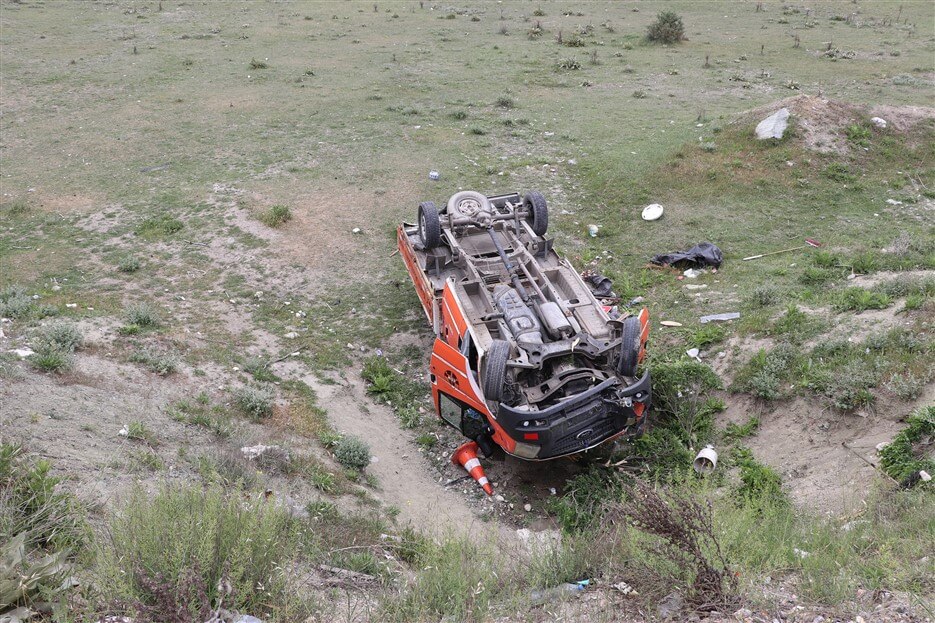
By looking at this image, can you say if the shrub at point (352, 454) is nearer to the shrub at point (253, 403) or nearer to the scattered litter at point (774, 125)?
the shrub at point (253, 403)

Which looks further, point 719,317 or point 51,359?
point 719,317

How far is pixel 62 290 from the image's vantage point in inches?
435

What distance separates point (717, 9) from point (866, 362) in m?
28.8

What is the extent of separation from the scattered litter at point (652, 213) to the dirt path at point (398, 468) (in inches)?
274

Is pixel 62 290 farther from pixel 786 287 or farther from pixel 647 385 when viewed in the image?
pixel 786 287

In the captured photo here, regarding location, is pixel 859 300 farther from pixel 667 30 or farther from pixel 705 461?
pixel 667 30

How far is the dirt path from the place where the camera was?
725cm

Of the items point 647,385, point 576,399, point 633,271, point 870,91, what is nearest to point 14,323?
point 576,399

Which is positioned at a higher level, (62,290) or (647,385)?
(647,385)

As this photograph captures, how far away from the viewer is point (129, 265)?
11.8 metres

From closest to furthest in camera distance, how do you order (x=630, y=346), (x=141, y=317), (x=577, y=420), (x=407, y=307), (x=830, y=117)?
(x=577, y=420) < (x=630, y=346) < (x=141, y=317) < (x=407, y=307) < (x=830, y=117)

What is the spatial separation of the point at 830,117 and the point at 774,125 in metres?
1.33

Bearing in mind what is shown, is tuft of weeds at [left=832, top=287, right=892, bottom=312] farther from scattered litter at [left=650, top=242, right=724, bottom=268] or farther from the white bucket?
the white bucket

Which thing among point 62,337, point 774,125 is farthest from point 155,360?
point 774,125
